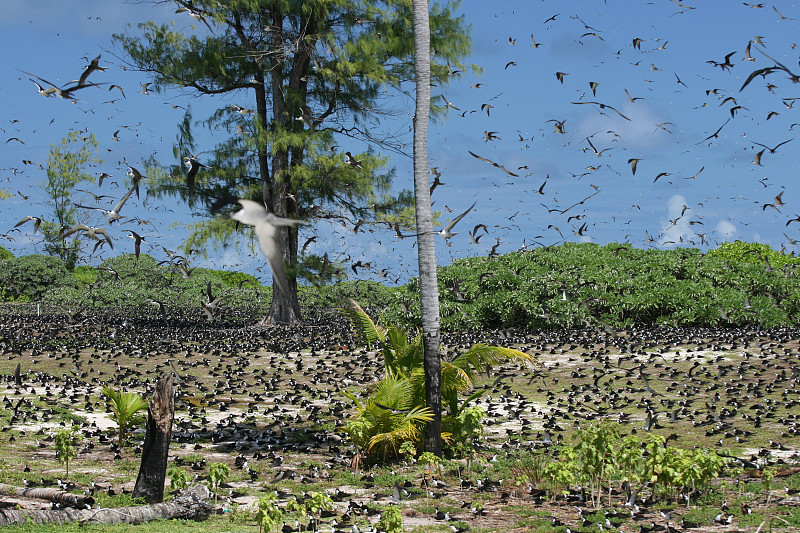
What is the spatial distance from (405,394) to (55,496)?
4.50 m

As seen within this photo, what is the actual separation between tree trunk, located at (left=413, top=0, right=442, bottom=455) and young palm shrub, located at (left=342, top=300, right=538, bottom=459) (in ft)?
0.81

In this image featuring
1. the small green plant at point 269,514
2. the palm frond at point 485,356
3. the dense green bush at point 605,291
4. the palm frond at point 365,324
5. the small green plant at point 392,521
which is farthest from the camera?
the dense green bush at point 605,291

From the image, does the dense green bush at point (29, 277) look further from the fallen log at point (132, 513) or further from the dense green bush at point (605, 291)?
the fallen log at point (132, 513)

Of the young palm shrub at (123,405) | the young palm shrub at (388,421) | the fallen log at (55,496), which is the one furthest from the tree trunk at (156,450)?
the young palm shrub at (388,421)

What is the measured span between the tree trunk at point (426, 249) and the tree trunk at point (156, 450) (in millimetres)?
3485

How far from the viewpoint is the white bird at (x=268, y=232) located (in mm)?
5246

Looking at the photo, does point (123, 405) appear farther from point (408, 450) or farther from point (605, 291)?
point (605, 291)

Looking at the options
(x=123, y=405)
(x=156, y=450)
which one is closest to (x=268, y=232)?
(x=156, y=450)

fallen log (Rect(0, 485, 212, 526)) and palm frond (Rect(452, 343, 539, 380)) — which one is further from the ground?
palm frond (Rect(452, 343, 539, 380))

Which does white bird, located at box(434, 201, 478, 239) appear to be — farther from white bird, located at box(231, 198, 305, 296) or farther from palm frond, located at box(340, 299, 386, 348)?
white bird, located at box(231, 198, 305, 296)

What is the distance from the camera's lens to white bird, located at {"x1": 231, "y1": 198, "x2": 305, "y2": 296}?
207 inches

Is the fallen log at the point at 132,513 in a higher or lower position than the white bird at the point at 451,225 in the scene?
lower

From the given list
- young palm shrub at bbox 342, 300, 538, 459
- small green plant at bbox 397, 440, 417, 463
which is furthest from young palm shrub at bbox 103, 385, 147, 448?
small green plant at bbox 397, 440, 417, 463

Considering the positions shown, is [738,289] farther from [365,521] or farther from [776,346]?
[365,521]
